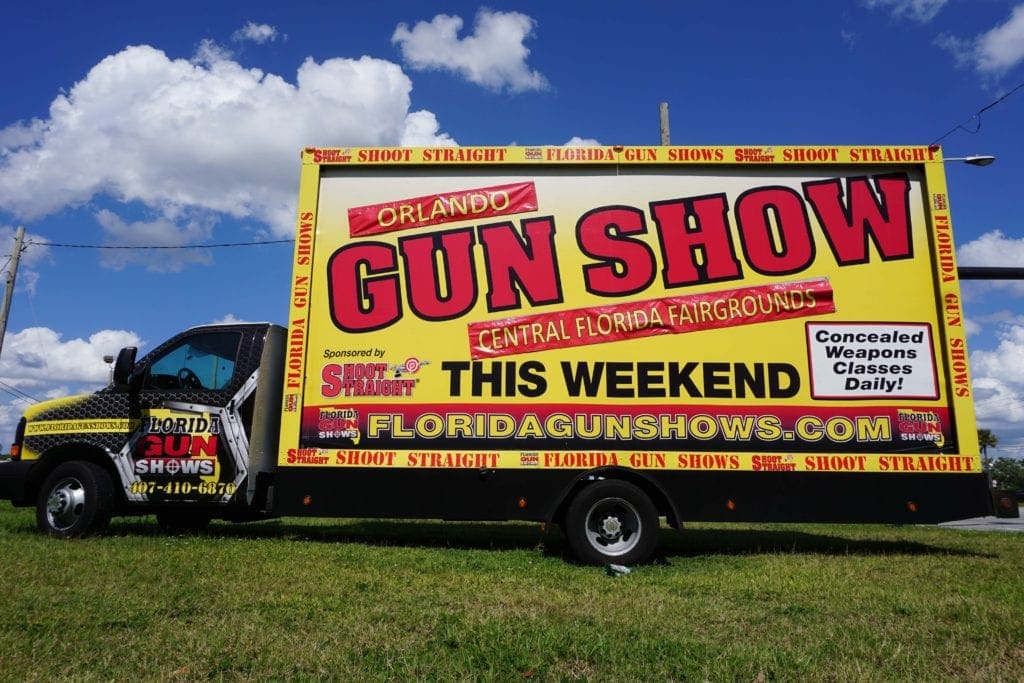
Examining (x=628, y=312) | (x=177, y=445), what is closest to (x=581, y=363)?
(x=628, y=312)

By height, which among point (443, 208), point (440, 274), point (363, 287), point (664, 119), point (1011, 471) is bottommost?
point (1011, 471)

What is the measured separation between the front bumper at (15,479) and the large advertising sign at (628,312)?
3.27 metres

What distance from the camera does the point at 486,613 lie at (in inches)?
157

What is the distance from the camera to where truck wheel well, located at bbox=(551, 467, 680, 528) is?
236 inches

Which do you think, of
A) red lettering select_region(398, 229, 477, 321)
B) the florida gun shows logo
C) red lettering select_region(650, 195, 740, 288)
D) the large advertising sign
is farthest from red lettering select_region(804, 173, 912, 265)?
the florida gun shows logo

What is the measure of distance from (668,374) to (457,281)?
7.49 feet

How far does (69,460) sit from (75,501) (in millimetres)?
497

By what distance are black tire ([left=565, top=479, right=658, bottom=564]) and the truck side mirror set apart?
4.66 metres

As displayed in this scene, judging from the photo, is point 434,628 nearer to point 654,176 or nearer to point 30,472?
point 654,176

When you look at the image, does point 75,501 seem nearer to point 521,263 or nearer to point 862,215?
point 521,263

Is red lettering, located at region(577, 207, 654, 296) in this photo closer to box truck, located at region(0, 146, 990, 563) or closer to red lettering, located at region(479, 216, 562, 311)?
box truck, located at region(0, 146, 990, 563)

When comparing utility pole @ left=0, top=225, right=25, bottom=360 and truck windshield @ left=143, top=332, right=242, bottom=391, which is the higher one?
utility pole @ left=0, top=225, right=25, bottom=360

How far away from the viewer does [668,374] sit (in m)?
6.26

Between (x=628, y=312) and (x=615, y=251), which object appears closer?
(x=628, y=312)
